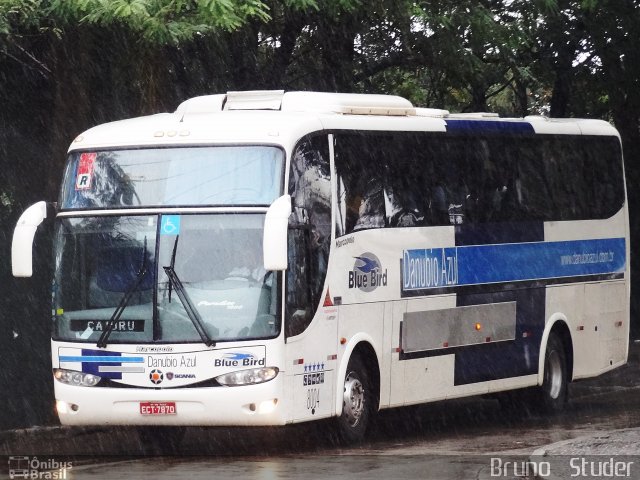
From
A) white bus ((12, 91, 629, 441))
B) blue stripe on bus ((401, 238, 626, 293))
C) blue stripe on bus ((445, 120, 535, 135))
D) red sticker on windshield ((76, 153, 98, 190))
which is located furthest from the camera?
blue stripe on bus ((445, 120, 535, 135))

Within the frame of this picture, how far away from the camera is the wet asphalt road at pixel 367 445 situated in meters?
12.0

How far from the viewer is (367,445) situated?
48.1 ft

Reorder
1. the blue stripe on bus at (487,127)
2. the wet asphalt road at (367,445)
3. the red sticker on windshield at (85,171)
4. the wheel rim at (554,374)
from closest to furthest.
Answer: the wet asphalt road at (367,445) → the red sticker on windshield at (85,171) → the blue stripe on bus at (487,127) → the wheel rim at (554,374)

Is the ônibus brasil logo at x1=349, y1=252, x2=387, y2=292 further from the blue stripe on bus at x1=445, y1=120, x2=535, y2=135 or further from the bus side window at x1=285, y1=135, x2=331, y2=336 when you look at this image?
the blue stripe on bus at x1=445, y1=120, x2=535, y2=135

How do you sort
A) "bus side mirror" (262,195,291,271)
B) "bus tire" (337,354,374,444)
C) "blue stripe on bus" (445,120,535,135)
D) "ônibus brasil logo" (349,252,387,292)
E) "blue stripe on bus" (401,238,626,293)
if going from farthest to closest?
"blue stripe on bus" (445,120,535,135) → "blue stripe on bus" (401,238,626,293) → "ônibus brasil logo" (349,252,387,292) → "bus tire" (337,354,374,444) → "bus side mirror" (262,195,291,271)

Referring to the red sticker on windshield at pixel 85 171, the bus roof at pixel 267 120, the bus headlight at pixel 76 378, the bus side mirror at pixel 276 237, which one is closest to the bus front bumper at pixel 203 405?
the bus headlight at pixel 76 378

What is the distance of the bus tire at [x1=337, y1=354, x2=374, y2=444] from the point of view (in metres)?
14.5

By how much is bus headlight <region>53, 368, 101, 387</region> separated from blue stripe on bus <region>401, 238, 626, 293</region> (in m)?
3.58

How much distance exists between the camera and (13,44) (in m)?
17.5

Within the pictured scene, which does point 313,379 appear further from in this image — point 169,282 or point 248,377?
point 169,282

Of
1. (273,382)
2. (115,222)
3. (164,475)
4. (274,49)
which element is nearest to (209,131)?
(115,222)

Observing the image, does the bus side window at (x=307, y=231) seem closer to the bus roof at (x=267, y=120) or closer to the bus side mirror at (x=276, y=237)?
the bus roof at (x=267, y=120)

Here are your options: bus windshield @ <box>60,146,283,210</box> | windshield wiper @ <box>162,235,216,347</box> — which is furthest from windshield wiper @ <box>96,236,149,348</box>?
bus windshield @ <box>60,146,283,210</box>

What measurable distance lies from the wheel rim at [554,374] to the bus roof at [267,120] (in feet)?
9.94
